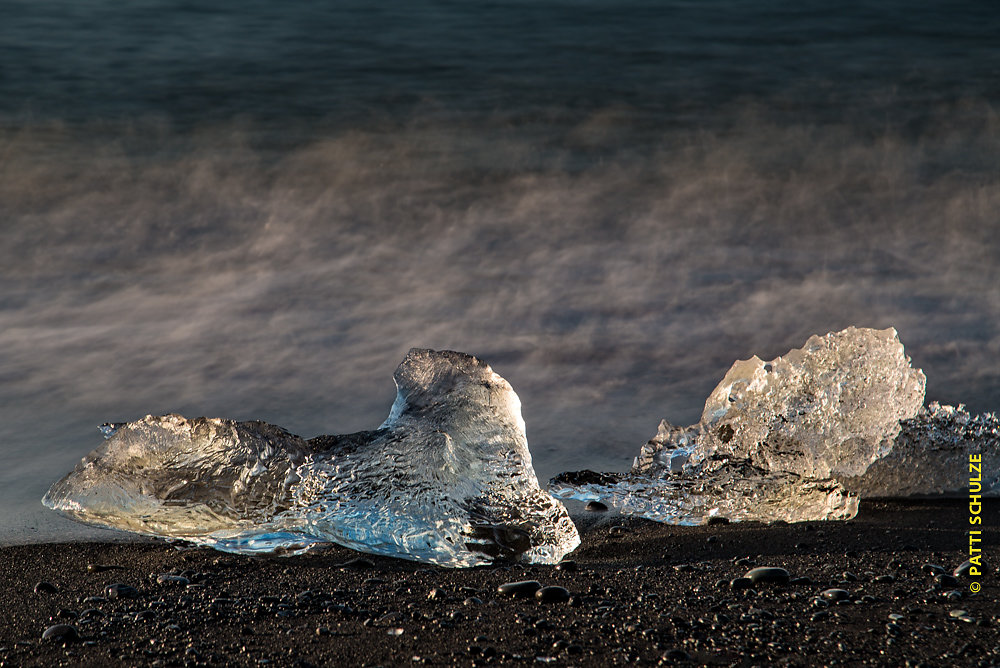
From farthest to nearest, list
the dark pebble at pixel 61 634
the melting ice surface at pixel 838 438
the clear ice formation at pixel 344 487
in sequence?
1. the melting ice surface at pixel 838 438
2. the clear ice formation at pixel 344 487
3. the dark pebble at pixel 61 634

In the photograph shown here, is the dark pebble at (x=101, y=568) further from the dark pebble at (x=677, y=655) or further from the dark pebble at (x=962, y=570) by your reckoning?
the dark pebble at (x=962, y=570)

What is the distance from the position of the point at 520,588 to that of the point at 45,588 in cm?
121

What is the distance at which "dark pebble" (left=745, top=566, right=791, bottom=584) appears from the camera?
225cm

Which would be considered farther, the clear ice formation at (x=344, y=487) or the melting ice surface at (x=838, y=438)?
the melting ice surface at (x=838, y=438)

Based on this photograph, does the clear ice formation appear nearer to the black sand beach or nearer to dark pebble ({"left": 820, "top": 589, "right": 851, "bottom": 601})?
the black sand beach

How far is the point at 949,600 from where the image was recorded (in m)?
2.14

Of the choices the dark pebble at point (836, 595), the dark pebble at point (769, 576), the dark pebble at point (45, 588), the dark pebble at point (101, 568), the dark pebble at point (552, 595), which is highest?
the dark pebble at point (769, 576)

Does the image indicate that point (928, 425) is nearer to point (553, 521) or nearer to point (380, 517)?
point (553, 521)

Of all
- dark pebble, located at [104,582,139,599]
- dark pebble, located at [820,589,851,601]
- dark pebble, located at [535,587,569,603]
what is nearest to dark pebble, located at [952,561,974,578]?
dark pebble, located at [820,589,851,601]

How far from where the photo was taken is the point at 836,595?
2135 mm

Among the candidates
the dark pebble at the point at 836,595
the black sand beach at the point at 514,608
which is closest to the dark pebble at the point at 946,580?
the black sand beach at the point at 514,608

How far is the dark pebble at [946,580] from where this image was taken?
2.25m

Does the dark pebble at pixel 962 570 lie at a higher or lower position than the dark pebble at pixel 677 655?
higher

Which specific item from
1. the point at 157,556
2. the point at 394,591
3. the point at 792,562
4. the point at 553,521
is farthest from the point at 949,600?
the point at 157,556
